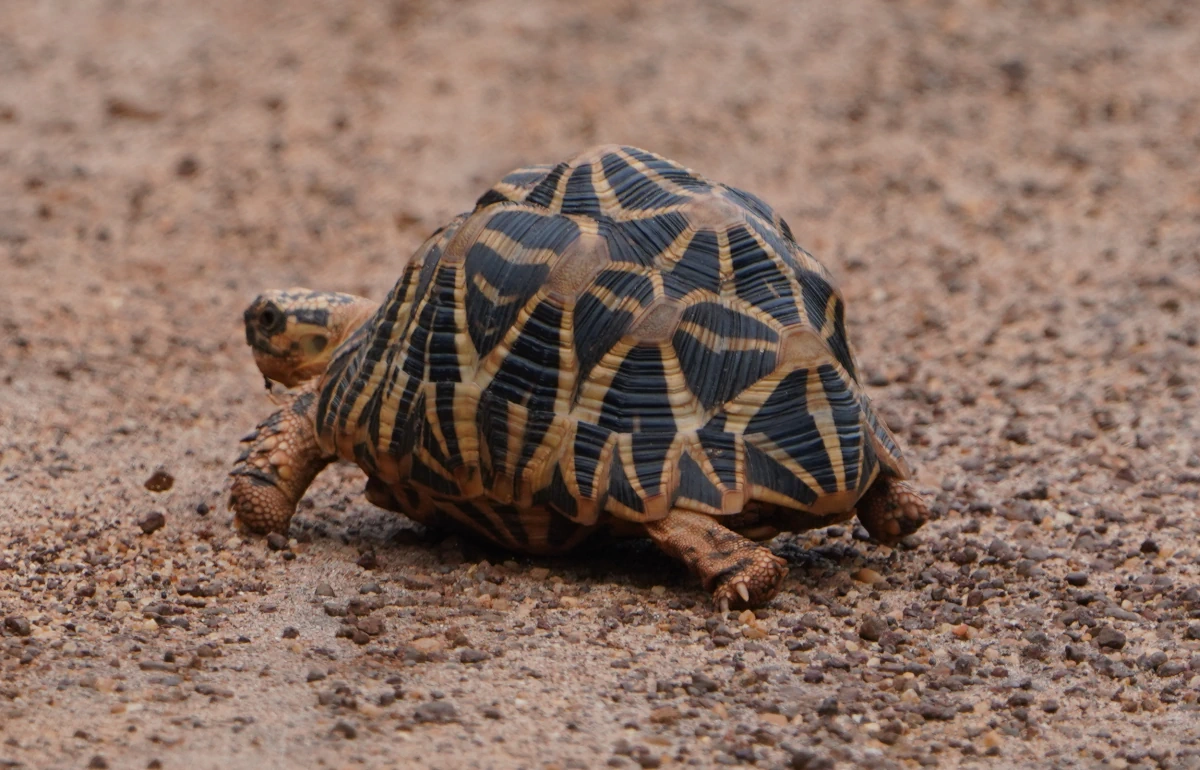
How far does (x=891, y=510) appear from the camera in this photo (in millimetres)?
4496

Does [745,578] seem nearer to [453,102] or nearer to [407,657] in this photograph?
[407,657]

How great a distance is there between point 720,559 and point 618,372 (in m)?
0.55

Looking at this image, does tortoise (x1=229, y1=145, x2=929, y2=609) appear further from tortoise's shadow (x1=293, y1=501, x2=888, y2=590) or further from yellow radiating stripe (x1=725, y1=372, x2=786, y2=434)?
tortoise's shadow (x1=293, y1=501, x2=888, y2=590)

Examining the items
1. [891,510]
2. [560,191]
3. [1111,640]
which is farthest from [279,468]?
[1111,640]

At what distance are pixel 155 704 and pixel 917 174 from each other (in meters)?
7.14

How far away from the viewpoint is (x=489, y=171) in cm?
989

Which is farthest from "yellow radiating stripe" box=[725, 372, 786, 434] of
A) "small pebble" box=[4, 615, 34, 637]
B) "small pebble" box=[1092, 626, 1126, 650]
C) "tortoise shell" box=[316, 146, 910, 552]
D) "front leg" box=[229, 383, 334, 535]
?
"small pebble" box=[4, 615, 34, 637]

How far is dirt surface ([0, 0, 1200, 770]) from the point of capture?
345cm

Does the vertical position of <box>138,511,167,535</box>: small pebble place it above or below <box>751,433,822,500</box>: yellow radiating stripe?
below

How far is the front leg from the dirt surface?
0.10 metres

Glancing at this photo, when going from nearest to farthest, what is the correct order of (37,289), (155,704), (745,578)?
(155,704) → (745,578) → (37,289)

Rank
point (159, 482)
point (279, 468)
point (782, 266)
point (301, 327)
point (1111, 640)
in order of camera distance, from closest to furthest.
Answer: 1. point (1111, 640)
2. point (782, 266)
3. point (279, 468)
4. point (301, 327)
5. point (159, 482)

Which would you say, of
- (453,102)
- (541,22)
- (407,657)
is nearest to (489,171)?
(453,102)

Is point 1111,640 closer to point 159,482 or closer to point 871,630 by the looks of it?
point 871,630
